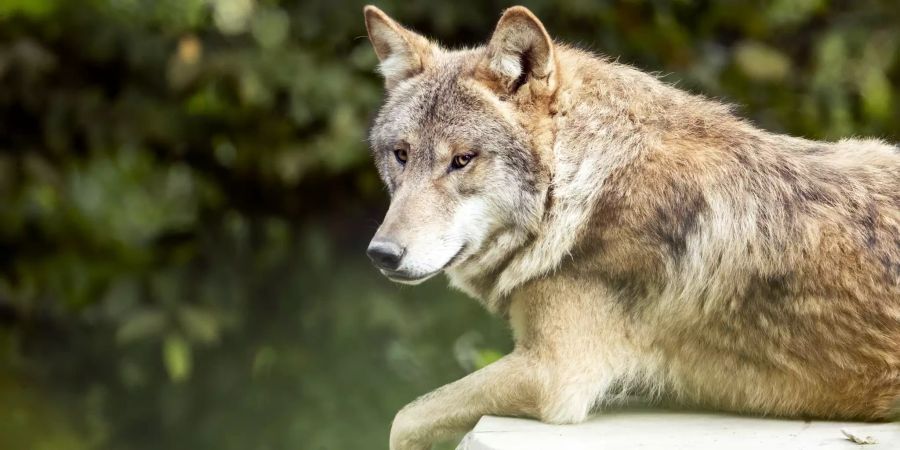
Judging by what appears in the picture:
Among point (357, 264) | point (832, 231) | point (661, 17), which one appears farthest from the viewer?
point (357, 264)

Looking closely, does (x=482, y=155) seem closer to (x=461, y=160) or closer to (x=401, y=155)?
(x=461, y=160)

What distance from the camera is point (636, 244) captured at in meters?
3.54

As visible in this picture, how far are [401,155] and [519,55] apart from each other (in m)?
0.54

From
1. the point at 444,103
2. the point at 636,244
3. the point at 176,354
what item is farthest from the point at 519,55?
the point at 176,354

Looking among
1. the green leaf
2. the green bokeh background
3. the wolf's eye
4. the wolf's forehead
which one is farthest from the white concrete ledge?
the green leaf

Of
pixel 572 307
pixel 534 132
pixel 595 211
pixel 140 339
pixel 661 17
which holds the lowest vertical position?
pixel 140 339

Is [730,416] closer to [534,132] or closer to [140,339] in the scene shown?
[534,132]

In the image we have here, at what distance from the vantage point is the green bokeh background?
7352 mm

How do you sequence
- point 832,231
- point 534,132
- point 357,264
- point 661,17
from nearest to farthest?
point 832,231 < point 534,132 < point 661,17 < point 357,264

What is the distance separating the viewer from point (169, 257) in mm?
7695

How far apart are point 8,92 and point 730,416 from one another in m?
5.98

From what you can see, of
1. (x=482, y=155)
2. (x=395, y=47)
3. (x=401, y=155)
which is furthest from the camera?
(x=395, y=47)

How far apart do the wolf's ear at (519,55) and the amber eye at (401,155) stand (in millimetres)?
396

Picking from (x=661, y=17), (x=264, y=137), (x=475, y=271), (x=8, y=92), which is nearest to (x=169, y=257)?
(x=264, y=137)
